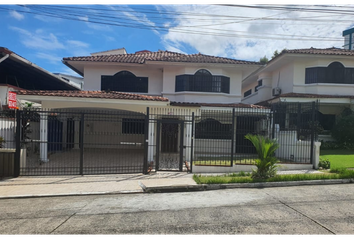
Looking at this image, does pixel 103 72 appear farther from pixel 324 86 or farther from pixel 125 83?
pixel 324 86

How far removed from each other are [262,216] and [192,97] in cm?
1018

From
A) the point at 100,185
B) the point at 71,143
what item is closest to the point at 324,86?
the point at 100,185

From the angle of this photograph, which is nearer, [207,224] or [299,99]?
[207,224]

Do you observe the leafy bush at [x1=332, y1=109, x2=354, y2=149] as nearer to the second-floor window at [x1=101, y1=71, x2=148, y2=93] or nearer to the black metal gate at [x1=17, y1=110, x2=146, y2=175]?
the black metal gate at [x1=17, y1=110, x2=146, y2=175]

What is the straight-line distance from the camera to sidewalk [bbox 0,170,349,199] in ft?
19.7

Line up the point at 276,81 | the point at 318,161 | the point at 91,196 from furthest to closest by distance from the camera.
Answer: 1. the point at 276,81
2. the point at 318,161
3. the point at 91,196

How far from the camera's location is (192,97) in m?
13.8

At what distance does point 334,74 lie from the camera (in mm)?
14039

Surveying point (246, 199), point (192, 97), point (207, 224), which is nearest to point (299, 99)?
point (192, 97)

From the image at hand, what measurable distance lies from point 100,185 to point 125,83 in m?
9.33

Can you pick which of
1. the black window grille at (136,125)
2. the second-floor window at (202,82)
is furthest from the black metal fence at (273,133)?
the second-floor window at (202,82)

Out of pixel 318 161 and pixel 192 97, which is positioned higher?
pixel 192 97

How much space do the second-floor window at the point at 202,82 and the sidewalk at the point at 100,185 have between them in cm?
739

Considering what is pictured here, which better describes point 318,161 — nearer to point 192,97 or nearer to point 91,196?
point 192,97
